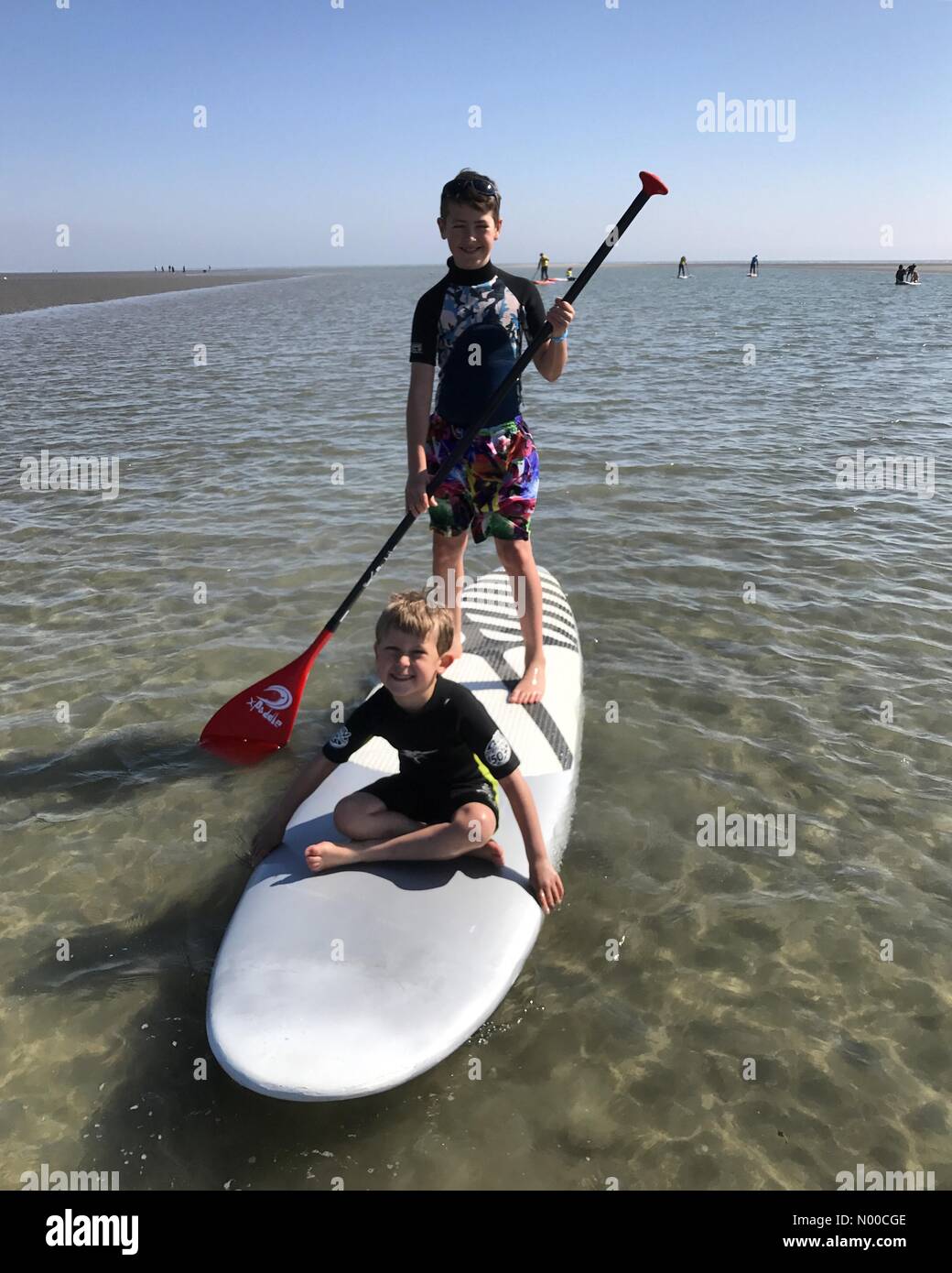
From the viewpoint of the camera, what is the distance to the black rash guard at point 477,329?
4203 millimetres

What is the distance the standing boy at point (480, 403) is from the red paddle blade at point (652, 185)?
1.98 ft

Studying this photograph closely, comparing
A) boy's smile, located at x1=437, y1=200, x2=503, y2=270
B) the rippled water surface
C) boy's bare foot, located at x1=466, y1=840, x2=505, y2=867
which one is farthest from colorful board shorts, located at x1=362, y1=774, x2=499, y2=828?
boy's smile, located at x1=437, y1=200, x2=503, y2=270

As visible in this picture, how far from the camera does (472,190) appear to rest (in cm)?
383

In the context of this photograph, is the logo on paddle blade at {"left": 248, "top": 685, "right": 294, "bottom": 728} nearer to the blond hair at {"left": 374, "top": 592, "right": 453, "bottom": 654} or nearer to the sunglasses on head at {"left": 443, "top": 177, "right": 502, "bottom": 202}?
the blond hair at {"left": 374, "top": 592, "right": 453, "bottom": 654}

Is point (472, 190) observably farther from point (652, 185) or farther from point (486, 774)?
point (486, 774)

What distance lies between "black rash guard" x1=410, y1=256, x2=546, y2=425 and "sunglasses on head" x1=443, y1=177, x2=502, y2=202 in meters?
0.38

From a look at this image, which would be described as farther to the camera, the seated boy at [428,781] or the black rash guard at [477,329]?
the black rash guard at [477,329]

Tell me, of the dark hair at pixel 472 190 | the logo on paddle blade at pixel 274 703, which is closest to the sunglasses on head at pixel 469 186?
the dark hair at pixel 472 190

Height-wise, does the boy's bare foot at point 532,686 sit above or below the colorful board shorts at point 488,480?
below

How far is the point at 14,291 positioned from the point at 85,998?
6248 cm

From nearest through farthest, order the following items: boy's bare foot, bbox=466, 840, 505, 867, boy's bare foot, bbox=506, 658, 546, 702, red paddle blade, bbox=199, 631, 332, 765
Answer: boy's bare foot, bbox=466, 840, 505, 867 → boy's bare foot, bbox=506, 658, 546, 702 → red paddle blade, bbox=199, 631, 332, 765

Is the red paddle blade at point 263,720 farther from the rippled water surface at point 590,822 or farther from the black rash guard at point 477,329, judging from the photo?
the black rash guard at point 477,329

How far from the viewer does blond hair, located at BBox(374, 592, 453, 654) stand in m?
3.01

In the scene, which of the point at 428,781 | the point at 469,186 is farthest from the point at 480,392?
the point at 428,781
